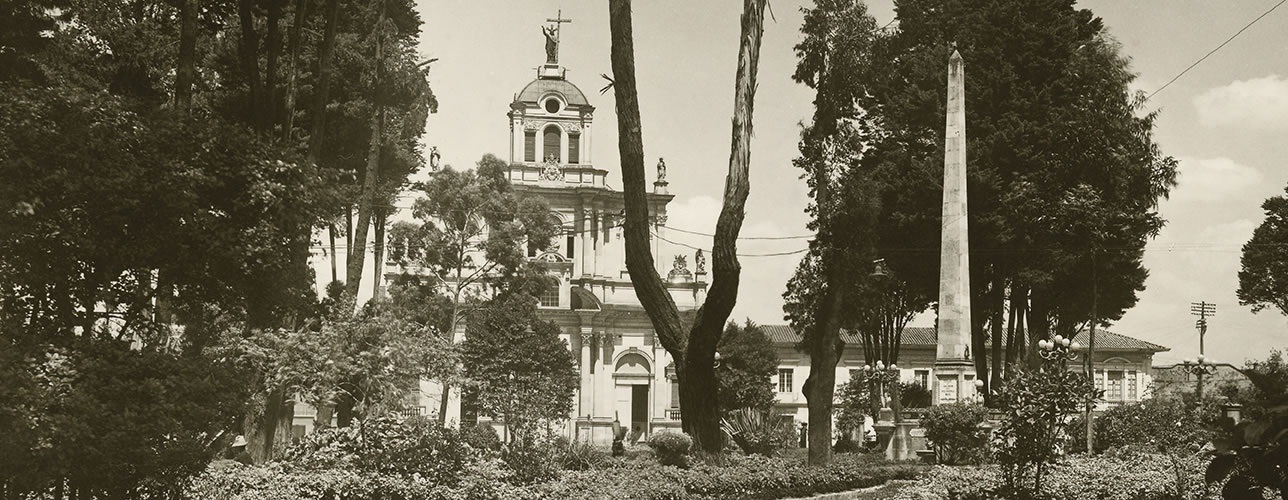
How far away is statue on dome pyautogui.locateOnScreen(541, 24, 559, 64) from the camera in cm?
5462

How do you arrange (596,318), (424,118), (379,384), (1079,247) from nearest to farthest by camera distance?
1. (379,384)
2. (424,118)
3. (1079,247)
4. (596,318)

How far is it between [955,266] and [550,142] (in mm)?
34979

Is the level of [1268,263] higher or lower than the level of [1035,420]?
higher

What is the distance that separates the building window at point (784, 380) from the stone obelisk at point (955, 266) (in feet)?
116

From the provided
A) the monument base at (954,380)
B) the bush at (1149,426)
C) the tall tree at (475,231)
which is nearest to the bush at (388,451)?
the monument base at (954,380)

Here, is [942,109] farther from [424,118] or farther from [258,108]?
[258,108]

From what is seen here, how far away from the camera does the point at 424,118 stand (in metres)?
25.1

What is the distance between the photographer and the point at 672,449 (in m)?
15.4

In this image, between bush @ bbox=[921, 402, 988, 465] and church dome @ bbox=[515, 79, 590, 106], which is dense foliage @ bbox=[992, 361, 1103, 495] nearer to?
bush @ bbox=[921, 402, 988, 465]

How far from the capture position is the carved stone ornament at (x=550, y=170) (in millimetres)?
54625

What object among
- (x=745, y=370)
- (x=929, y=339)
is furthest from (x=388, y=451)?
(x=929, y=339)

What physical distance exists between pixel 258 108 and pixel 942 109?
19.2m

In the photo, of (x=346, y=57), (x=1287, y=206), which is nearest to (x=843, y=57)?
(x=346, y=57)

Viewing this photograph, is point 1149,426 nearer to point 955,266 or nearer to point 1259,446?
point 955,266
